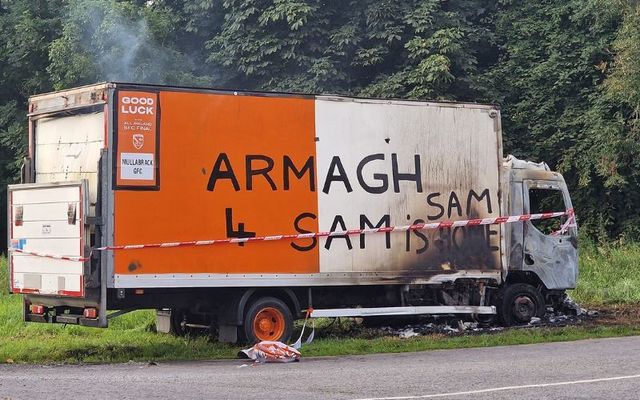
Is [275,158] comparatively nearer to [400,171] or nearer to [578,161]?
[400,171]

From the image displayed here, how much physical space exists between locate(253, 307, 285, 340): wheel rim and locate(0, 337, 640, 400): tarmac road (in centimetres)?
121

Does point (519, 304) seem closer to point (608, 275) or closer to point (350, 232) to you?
point (350, 232)

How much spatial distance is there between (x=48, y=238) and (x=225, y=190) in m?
2.33

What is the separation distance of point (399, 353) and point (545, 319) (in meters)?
4.56

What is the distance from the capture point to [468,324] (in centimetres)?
1711

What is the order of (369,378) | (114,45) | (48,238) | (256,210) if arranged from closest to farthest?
(369,378), (48,238), (256,210), (114,45)

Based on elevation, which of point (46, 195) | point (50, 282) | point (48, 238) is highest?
point (46, 195)

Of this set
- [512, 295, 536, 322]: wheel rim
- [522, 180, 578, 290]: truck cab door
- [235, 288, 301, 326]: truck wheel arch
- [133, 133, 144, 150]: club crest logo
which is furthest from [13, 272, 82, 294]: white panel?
[522, 180, 578, 290]: truck cab door

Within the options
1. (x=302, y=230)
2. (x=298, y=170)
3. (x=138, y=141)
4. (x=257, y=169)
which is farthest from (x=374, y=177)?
(x=138, y=141)

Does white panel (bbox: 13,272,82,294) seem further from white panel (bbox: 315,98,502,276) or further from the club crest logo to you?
white panel (bbox: 315,98,502,276)

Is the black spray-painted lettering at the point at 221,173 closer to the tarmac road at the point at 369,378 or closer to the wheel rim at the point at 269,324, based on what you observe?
the wheel rim at the point at 269,324

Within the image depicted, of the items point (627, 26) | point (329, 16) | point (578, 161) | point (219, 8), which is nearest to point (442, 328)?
point (627, 26)

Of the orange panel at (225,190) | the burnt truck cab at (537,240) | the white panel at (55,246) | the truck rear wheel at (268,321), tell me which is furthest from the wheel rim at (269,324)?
the burnt truck cab at (537,240)

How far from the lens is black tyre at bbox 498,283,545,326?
1717 cm
